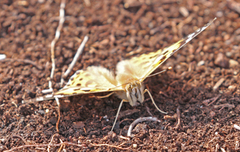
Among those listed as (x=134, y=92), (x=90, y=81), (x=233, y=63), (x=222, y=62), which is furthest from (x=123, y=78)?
(x=233, y=63)

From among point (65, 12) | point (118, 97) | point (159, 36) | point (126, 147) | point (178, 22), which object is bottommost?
point (126, 147)

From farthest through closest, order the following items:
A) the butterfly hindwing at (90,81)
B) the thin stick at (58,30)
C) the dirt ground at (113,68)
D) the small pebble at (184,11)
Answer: the small pebble at (184,11), the thin stick at (58,30), the butterfly hindwing at (90,81), the dirt ground at (113,68)

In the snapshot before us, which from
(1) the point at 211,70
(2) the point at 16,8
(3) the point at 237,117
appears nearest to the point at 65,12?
(2) the point at 16,8

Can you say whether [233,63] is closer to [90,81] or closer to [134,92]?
[134,92]

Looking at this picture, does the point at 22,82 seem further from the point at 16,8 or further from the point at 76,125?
the point at 16,8

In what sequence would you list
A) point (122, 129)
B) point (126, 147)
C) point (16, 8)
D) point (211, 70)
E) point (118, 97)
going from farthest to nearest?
point (16, 8) → point (211, 70) → point (118, 97) → point (122, 129) → point (126, 147)

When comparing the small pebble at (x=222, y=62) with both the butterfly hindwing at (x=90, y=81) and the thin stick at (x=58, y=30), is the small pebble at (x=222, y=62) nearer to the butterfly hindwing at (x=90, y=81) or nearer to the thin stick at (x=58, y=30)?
the butterfly hindwing at (x=90, y=81)

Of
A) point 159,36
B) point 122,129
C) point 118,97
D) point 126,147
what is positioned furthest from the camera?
point 159,36

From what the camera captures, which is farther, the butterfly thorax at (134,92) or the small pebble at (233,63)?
the small pebble at (233,63)

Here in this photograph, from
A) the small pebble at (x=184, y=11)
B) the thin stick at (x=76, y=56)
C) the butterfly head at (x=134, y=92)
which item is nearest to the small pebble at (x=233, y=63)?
the small pebble at (x=184, y=11)
